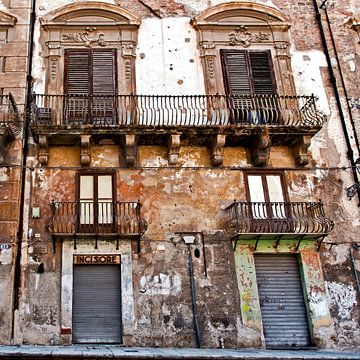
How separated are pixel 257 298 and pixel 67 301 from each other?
411 centimetres

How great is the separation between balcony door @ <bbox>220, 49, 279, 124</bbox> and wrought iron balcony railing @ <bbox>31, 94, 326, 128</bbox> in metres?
0.03

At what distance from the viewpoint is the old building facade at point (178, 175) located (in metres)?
11.4

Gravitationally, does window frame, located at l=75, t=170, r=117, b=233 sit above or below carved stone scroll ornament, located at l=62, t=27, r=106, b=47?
below

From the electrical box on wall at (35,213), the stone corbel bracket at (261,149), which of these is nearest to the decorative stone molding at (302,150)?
the stone corbel bracket at (261,149)

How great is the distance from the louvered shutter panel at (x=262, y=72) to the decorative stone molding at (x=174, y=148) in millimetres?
2834

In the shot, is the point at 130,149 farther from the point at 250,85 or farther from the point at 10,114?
the point at 250,85

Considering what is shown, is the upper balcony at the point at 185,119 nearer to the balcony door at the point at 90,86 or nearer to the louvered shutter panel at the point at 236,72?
the balcony door at the point at 90,86

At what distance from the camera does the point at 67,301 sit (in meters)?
11.1

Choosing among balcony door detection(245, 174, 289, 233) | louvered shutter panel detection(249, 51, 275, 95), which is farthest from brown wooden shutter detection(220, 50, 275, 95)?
balcony door detection(245, 174, 289, 233)

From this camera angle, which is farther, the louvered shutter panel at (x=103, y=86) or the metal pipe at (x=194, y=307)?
the louvered shutter panel at (x=103, y=86)

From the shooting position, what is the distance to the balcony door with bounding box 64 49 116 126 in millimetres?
12773

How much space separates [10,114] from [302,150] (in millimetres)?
7088

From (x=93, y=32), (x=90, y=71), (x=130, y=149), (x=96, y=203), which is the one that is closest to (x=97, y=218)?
(x=96, y=203)

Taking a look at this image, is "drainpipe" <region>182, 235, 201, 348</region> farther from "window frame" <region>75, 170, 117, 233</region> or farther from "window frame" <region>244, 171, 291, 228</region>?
"window frame" <region>75, 170, 117, 233</region>
